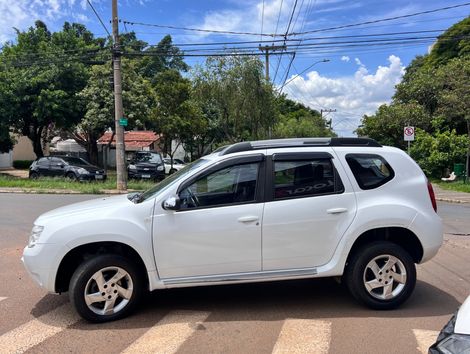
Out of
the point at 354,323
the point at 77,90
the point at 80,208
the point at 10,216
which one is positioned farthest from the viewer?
the point at 77,90

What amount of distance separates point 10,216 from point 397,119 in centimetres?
2759

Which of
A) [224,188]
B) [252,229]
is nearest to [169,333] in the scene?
[252,229]

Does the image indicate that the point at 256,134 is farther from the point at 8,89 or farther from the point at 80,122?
the point at 8,89

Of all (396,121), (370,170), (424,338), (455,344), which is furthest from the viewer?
(396,121)

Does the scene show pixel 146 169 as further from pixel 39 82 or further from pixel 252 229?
pixel 252 229

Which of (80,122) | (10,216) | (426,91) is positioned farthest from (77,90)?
(426,91)

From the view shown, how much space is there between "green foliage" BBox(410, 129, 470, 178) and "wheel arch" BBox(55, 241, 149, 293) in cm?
2622

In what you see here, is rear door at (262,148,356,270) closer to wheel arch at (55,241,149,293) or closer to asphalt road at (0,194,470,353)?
asphalt road at (0,194,470,353)

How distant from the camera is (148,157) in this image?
27172 mm

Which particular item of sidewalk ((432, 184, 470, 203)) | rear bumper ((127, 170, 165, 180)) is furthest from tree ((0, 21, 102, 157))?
sidewalk ((432, 184, 470, 203))

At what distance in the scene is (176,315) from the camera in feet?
16.4

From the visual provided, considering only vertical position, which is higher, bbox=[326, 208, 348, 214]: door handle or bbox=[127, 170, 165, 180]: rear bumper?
bbox=[326, 208, 348, 214]: door handle

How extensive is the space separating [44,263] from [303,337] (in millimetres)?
2653

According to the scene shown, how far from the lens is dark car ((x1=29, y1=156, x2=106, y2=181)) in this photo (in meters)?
24.0
